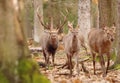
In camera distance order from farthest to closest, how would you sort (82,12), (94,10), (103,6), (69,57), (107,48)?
(94,10) → (82,12) → (103,6) → (69,57) → (107,48)

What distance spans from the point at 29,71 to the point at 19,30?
1.66 feet

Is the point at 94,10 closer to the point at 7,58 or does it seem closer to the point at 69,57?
the point at 69,57

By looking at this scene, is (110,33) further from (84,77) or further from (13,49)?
(13,49)

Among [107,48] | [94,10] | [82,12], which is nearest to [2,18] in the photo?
[107,48]

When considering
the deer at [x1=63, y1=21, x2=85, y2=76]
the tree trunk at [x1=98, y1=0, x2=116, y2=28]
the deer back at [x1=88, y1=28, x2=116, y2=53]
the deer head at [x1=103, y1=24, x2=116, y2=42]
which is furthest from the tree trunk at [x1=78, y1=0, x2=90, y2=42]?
the deer head at [x1=103, y1=24, x2=116, y2=42]

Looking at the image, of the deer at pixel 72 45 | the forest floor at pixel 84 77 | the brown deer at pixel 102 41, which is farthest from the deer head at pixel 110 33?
the deer at pixel 72 45

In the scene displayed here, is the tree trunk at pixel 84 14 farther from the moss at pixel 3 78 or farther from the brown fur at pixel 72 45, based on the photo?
the moss at pixel 3 78

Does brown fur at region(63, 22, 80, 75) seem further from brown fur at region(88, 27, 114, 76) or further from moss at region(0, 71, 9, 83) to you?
moss at region(0, 71, 9, 83)

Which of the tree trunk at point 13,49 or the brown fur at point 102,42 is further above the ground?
the tree trunk at point 13,49

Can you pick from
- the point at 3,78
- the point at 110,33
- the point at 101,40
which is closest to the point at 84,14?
the point at 101,40

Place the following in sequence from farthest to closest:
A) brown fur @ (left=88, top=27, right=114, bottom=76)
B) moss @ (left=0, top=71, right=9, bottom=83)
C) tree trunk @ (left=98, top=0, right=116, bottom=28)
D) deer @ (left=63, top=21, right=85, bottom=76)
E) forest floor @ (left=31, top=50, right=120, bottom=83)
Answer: tree trunk @ (left=98, top=0, right=116, bottom=28) → deer @ (left=63, top=21, right=85, bottom=76) → brown fur @ (left=88, top=27, right=114, bottom=76) → forest floor @ (left=31, top=50, right=120, bottom=83) → moss @ (left=0, top=71, right=9, bottom=83)

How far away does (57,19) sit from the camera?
30719 mm

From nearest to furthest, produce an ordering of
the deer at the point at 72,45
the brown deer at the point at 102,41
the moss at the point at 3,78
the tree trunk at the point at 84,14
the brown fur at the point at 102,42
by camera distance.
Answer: the moss at the point at 3,78 < the brown deer at the point at 102,41 < the brown fur at the point at 102,42 < the deer at the point at 72,45 < the tree trunk at the point at 84,14

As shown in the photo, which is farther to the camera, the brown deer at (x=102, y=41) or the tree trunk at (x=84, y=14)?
the tree trunk at (x=84, y=14)
